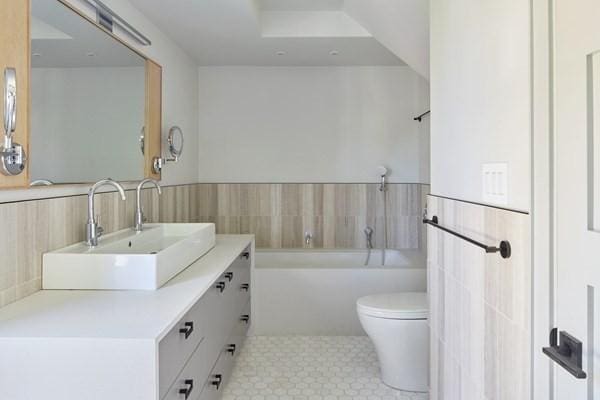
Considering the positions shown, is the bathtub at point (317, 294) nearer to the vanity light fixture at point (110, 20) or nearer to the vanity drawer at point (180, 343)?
the vanity drawer at point (180, 343)

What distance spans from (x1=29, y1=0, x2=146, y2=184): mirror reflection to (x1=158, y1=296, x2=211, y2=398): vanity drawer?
79cm

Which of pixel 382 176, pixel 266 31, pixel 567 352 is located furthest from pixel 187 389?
pixel 382 176

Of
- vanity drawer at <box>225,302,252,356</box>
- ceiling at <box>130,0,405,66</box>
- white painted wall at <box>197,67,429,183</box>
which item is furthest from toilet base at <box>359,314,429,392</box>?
ceiling at <box>130,0,405,66</box>

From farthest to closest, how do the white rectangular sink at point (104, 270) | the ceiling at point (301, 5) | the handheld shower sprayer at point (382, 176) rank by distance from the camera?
the handheld shower sprayer at point (382, 176) < the ceiling at point (301, 5) < the white rectangular sink at point (104, 270)

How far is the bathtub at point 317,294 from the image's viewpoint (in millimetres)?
3146

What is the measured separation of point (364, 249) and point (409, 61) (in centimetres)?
171

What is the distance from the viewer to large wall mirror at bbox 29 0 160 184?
5.48 ft

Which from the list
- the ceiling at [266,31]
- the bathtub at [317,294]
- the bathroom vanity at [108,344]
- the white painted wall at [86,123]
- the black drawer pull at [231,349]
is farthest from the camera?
the bathtub at [317,294]

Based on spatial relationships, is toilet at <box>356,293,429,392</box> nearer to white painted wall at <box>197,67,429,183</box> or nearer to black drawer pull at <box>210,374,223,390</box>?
black drawer pull at <box>210,374,223,390</box>

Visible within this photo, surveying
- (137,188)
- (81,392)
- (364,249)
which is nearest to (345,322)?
(364,249)

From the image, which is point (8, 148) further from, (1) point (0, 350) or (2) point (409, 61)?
(2) point (409, 61)

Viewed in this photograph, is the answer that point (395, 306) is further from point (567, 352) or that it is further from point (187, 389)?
point (567, 352)

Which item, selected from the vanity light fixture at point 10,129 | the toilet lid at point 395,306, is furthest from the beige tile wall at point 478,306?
the vanity light fixture at point 10,129

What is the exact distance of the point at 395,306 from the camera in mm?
2289
